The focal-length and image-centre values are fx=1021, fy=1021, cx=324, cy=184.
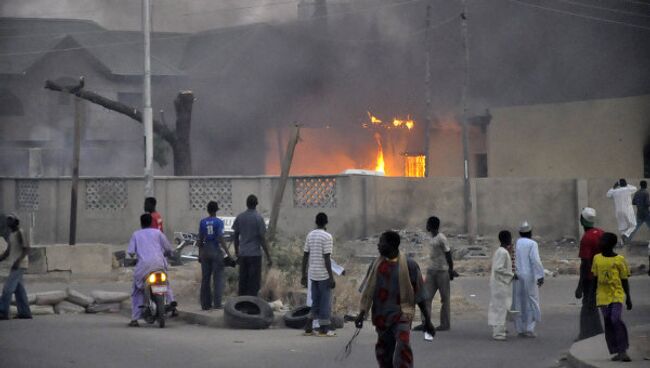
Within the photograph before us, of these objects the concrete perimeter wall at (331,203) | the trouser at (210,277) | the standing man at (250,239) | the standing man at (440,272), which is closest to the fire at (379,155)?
the concrete perimeter wall at (331,203)

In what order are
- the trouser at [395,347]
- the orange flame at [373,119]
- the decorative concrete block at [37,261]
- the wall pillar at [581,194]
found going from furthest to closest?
1. the orange flame at [373,119]
2. the wall pillar at [581,194]
3. the decorative concrete block at [37,261]
4. the trouser at [395,347]

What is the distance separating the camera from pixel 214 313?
550 inches

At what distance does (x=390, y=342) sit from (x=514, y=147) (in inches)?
1307

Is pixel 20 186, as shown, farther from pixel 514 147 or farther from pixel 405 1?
pixel 405 1

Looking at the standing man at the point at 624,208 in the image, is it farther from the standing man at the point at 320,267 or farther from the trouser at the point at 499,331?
the standing man at the point at 320,267

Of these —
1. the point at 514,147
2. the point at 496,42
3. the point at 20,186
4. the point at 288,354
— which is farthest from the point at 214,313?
the point at 496,42

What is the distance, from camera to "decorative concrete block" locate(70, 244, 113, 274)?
65.4ft

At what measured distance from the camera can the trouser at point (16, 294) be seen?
13.4 m

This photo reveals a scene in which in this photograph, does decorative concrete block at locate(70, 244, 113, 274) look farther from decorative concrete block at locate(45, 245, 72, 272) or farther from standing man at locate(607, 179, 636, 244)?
standing man at locate(607, 179, 636, 244)

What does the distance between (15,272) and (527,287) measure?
6.62 m

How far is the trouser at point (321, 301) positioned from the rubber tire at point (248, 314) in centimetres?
103

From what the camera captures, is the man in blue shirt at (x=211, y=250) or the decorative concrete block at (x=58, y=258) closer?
the man in blue shirt at (x=211, y=250)

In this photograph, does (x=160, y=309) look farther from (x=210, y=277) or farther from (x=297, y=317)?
(x=297, y=317)

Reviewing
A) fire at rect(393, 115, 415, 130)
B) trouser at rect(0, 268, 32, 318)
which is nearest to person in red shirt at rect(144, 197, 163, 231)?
trouser at rect(0, 268, 32, 318)
